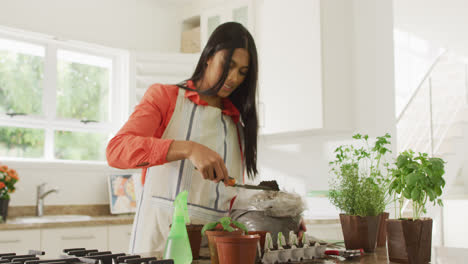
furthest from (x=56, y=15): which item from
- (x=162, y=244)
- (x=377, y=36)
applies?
(x=162, y=244)

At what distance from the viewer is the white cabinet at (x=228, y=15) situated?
13.5 ft

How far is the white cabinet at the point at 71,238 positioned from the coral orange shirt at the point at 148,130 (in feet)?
4.95

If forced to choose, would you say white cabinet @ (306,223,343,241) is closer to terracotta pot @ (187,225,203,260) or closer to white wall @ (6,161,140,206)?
white wall @ (6,161,140,206)

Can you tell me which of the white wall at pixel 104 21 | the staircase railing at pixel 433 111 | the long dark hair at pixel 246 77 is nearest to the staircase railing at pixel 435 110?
the staircase railing at pixel 433 111

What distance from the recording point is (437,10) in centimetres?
543

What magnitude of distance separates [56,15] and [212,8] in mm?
1386

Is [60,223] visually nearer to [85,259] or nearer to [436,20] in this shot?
[85,259]

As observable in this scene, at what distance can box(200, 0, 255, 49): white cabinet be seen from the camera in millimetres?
4113

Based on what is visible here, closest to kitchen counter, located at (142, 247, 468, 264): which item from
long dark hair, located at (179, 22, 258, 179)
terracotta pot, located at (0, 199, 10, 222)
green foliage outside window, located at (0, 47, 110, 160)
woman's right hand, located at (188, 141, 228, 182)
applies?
woman's right hand, located at (188, 141, 228, 182)

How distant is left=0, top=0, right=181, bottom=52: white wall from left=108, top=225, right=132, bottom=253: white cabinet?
171 centimetres

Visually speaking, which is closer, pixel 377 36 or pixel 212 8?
pixel 377 36

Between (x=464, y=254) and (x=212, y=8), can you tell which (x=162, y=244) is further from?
(x=212, y=8)

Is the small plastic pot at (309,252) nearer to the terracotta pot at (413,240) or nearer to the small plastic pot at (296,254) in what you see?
the small plastic pot at (296,254)

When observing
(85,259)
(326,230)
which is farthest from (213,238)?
(326,230)
